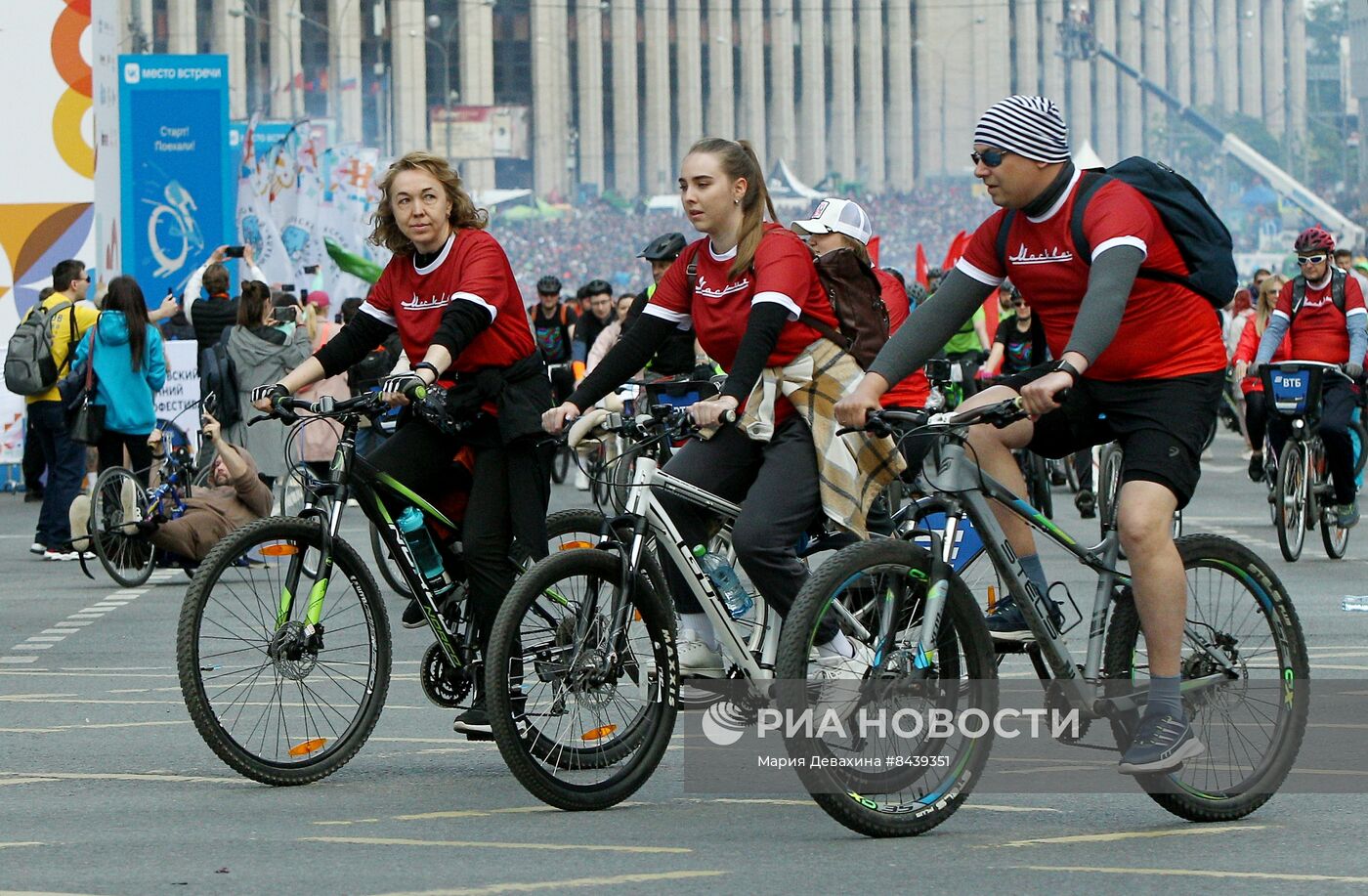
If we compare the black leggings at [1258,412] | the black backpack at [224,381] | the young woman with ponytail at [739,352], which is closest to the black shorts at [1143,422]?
the young woman with ponytail at [739,352]

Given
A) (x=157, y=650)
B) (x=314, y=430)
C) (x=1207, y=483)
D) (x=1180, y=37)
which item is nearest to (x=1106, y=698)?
(x=157, y=650)

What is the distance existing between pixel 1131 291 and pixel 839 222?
289cm

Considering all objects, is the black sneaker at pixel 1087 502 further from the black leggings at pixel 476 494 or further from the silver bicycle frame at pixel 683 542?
the silver bicycle frame at pixel 683 542

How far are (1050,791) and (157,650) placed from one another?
5096 mm

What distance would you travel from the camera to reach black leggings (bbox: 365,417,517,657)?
6.72m

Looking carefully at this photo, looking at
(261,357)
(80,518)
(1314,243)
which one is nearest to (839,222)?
(1314,243)

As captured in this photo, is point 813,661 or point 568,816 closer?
point 813,661

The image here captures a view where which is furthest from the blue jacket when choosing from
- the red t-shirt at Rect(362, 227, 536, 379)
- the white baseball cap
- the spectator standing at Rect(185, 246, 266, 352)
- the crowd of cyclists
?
the red t-shirt at Rect(362, 227, 536, 379)

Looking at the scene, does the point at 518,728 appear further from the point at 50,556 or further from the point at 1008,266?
the point at 50,556

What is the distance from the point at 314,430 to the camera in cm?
1559

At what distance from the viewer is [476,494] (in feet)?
22.2

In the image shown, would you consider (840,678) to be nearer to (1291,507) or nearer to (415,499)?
(415,499)

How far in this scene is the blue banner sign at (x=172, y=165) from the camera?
79.7 feet

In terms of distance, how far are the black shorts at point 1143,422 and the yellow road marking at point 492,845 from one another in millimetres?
1372
